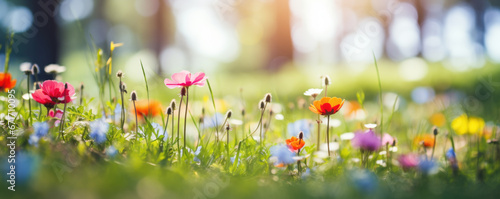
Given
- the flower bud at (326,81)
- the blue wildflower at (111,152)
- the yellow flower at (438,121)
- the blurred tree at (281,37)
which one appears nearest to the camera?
the blue wildflower at (111,152)

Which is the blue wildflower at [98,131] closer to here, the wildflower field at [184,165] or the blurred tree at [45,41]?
the wildflower field at [184,165]

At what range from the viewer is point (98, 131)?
1.38 m

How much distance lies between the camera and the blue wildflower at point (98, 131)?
1378mm

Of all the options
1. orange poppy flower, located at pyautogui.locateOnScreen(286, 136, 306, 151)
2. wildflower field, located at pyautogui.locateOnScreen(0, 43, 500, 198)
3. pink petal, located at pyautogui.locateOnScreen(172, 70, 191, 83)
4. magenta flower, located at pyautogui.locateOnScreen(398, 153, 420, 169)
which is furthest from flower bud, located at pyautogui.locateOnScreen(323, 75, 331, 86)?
pink petal, located at pyautogui.locateOnScreen(172, 70, 191, 83)

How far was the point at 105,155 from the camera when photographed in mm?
1219

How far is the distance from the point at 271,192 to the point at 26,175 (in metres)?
0.53

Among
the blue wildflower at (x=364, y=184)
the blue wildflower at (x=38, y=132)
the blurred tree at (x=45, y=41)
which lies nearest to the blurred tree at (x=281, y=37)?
the blurred tree at (x=45, y=41)

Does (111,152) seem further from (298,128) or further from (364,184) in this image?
(298,128)

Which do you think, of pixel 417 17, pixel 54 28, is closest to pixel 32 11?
pixel 54 28

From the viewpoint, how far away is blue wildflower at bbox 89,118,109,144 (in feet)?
4.52

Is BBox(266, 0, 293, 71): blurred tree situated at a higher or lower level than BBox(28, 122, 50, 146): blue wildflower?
higher

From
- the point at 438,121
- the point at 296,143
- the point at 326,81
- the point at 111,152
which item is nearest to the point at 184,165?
the point at 111,152

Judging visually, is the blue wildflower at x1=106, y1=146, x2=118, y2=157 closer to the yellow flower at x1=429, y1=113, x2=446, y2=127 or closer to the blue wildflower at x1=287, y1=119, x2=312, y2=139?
the blue wildflower at x1=287, y1=119, x2=312, y2=139

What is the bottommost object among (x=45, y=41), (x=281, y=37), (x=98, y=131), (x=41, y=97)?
(x=98, y=131)
